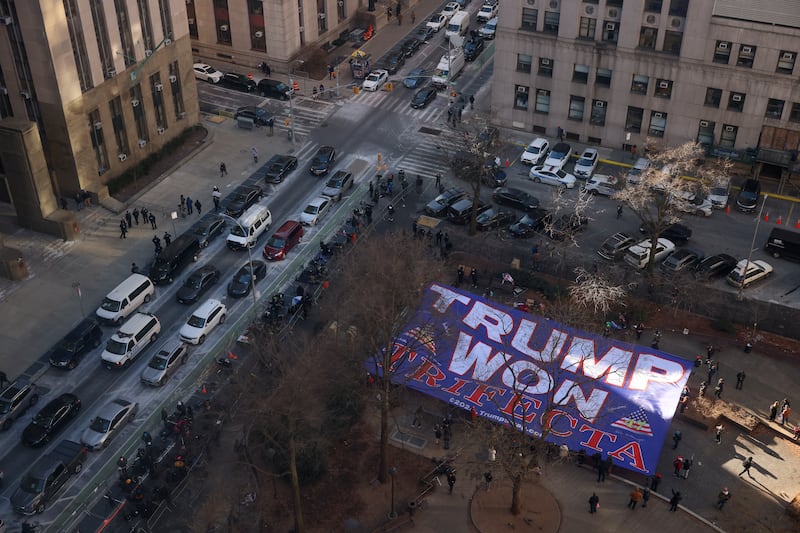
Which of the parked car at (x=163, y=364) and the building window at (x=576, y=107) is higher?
the building window at (x=576, y=107)

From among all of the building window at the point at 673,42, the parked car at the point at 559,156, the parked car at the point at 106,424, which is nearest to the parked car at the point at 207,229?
the parked car at the point at 106,424

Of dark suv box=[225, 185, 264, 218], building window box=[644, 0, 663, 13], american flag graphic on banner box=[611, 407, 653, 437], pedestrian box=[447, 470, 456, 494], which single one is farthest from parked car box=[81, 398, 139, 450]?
building window box=[644, 0, 663, 13]

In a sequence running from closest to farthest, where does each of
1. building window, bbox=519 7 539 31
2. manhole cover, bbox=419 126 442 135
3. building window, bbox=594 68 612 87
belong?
building window, bbox=594 68 612 87, building window, bbox=519 7 539 31, manhole cover, bbox=419 126 442 135

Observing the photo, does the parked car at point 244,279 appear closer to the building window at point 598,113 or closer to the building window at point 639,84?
the building window at point 598,113

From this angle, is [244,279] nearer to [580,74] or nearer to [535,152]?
[535,152]

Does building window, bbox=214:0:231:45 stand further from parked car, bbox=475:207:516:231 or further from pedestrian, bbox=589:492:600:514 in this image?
pedestrian, bbox=589:492:600:514

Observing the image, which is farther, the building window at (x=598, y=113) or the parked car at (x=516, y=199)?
the building window at (x=598, y=113)

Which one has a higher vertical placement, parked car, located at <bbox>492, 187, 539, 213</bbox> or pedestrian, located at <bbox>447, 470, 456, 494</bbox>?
parked car, located at <bbox>492, 187, 539, 213</bbox>

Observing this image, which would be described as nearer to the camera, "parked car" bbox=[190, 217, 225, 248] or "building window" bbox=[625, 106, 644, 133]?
"parked car" bbox=[190, 217, 225, 248]
